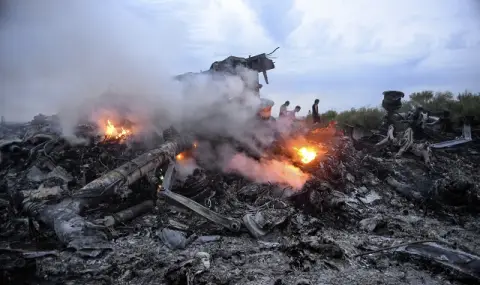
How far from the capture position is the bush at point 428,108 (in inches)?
622

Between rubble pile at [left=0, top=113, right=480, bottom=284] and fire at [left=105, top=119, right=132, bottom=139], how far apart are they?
0.22 feet

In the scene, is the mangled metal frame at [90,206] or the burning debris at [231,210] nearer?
the burning debris at [231,210]

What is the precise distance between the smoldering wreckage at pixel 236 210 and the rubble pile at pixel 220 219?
0.03m

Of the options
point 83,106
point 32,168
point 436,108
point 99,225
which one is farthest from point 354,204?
point 436,108

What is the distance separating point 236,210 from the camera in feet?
24.2

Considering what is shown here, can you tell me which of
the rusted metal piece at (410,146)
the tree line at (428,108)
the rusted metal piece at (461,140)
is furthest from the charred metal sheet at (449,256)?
the tree line at (428,108)

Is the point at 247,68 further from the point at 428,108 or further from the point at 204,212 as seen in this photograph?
the point at 428,108

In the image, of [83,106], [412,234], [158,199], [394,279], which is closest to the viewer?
[394,279]

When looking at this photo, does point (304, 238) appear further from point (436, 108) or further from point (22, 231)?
point (436, 108)

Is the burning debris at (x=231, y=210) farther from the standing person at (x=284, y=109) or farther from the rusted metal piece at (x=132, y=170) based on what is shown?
the standing person at (x=284, y=109)

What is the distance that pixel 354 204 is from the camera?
7.73 m

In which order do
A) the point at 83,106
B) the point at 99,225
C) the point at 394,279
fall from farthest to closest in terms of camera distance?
the point at 83,106 → the point at 99,225 → the point at 394,279

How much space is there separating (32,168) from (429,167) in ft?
38.8

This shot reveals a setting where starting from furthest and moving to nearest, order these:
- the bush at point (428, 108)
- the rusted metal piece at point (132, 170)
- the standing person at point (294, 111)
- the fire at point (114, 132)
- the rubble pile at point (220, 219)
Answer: the bush at point (428, 108) → the standing person at point (294, 111) → the fire at point (114, 132) → the rusted metal piece at point (132, 170) → the rubble pile at point (220, 219)
